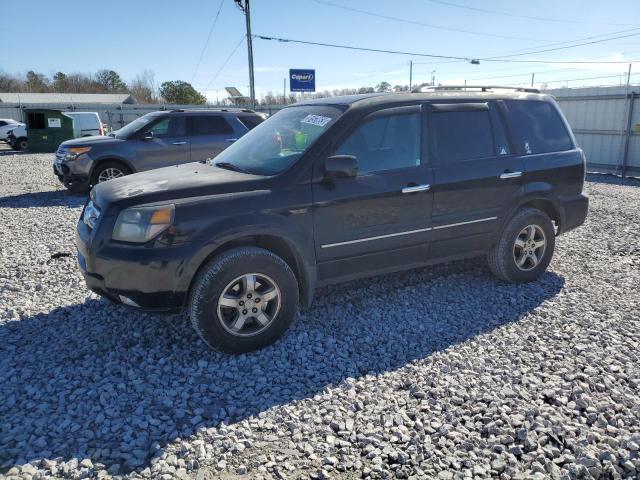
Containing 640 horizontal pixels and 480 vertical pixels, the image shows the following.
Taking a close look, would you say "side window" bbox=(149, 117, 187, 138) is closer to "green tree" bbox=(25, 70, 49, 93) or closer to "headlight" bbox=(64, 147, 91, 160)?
"headlight" bbox=(64, 147, 91, 160)

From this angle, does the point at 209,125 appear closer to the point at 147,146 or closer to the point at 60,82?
the point at 147,146

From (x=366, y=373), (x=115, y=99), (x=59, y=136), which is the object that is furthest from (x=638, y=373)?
(x=115, y=99)

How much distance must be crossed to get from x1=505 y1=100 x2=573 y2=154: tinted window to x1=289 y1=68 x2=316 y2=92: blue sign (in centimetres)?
1910

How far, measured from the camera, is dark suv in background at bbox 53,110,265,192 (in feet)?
33.1

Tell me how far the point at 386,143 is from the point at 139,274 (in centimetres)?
234

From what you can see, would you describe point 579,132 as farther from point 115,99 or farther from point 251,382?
point 115,99

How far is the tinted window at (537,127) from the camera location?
5.13 m

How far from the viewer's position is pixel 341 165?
3.91 m

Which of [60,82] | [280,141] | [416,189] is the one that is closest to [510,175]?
[416,189]

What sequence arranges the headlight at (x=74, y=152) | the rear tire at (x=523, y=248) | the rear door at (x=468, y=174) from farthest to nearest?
the headlight at (x=74, y=152), the rear tire at (x=523, y=248), the rear door at (x=468, y=174)

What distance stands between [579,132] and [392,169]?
14.1 meters

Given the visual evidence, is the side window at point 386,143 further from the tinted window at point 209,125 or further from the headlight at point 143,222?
the tinted window at point 209,125

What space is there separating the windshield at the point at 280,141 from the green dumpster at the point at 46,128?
20072 mm

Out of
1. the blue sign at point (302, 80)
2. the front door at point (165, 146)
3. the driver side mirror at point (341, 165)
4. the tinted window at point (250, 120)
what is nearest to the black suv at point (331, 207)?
the driver side mirror at point (341, 165)
